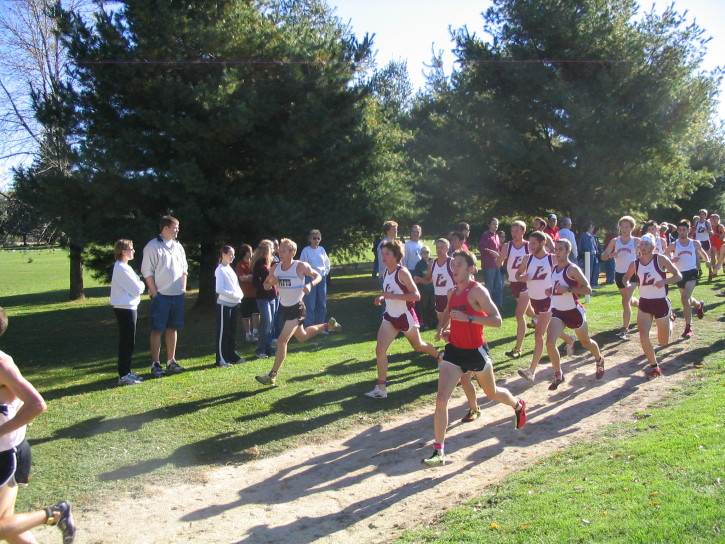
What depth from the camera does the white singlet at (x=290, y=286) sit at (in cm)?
879

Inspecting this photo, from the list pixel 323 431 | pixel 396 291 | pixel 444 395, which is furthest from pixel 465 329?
pixel 323 431

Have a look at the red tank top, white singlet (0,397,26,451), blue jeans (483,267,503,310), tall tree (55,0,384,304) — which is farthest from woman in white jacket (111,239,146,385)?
blue jeans (483,267,503,310)

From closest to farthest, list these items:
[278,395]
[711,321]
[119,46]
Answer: [278,395] < [711,321] < [119,46]

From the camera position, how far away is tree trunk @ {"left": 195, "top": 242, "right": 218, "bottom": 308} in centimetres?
1617

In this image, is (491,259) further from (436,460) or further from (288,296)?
(436,460)

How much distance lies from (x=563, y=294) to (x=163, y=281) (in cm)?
575

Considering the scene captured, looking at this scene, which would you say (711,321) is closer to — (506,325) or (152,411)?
(506,325)

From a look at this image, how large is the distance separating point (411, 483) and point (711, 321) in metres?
9.49

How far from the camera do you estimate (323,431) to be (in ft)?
23.5

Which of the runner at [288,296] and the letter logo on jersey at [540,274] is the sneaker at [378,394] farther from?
the letter logo on jersey at [540,274]

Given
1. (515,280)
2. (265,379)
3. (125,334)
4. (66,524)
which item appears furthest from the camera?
(515,280)

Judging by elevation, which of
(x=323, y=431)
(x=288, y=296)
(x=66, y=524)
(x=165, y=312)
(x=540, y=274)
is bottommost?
(x=323, y=431)

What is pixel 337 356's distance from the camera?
10.7 m

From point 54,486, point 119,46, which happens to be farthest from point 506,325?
point 119,46
